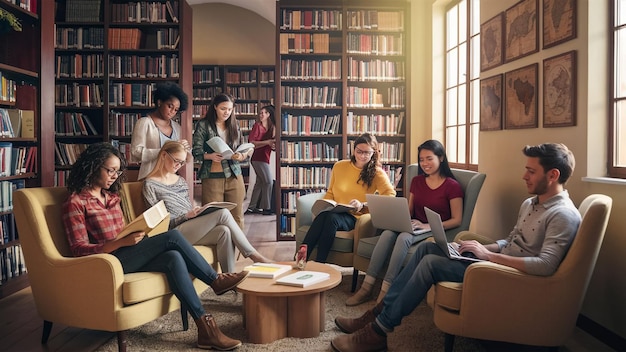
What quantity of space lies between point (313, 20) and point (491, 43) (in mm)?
2453

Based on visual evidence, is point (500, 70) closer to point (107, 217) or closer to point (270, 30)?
point (107, 217)

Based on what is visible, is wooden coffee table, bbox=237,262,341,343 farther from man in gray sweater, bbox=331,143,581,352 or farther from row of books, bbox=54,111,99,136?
row of books, bbox=54,111,99,136

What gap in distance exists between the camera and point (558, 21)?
10.4ft

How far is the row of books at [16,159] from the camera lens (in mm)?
3803

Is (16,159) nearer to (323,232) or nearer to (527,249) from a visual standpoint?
(323,232)

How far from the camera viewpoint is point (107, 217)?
2938 mm

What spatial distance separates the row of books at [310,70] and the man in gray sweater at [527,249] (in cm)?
360

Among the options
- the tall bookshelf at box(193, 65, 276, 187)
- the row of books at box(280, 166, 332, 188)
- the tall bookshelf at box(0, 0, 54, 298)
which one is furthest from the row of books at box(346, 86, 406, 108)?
the tall bookshelf at box(193, 65, 276, 187)

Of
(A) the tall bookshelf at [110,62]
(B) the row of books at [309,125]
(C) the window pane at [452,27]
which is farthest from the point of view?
(B) the row of books at [309,125]

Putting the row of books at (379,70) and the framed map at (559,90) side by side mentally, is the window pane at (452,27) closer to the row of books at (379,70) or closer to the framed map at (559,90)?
the row of books at (379,70)

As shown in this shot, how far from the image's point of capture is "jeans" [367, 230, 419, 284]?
346cm

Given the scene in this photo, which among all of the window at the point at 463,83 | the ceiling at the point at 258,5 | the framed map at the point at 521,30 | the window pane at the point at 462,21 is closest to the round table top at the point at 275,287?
the framed map at the point at 521,30

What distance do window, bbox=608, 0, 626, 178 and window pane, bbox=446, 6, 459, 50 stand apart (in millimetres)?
2533

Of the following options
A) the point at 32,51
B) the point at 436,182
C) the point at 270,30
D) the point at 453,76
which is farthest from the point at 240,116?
the point at 436,182
